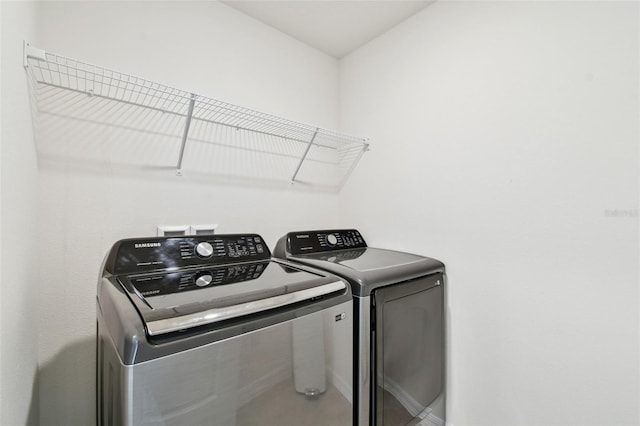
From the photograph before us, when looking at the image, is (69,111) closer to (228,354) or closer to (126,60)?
(126,60)

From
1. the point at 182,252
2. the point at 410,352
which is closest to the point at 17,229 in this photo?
the point at 182,252

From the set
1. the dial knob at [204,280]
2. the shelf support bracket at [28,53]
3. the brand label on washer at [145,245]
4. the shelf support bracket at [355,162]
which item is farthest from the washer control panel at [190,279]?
the shelf support bracket at [355,162]

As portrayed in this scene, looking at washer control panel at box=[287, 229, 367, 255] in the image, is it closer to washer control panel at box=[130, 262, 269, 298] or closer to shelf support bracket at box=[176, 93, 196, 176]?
washer control panel at box=[130, 262, 269, 298]

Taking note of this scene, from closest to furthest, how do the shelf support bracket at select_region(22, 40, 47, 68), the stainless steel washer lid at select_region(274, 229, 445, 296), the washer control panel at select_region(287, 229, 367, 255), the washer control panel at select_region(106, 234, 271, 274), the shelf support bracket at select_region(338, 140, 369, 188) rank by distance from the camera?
the shelf support bracket at select_region(22, 40, 47, 68) < the washer control panel at select_region(106, 234, 271, 274) < the stainless steel washer lid at select_region(274, 229, 445, 296) < the washer control panel at select_region(287, 229, 367, 255) < the shelf support bracket at select_region(338, 140, 369, 188)

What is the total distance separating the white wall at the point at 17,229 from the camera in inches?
25.6

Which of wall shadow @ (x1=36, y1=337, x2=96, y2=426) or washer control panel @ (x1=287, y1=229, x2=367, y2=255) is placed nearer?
wall shadow @ (x1=36, y1=337, x2=96, y2=426)

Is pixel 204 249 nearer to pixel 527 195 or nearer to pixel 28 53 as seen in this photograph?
pixel 28 53

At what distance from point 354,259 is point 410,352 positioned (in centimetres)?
50

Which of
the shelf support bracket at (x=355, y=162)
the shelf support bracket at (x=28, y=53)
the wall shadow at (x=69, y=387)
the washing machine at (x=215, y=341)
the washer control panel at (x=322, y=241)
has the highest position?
the shelf support bracket at (x=28, y=53)

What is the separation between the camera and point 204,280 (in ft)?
3.32

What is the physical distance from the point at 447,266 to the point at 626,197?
0.74 meters

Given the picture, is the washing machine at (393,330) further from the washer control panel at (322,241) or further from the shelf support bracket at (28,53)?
the shelf support bracket at (28,53)

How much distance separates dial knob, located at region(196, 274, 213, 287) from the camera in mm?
959

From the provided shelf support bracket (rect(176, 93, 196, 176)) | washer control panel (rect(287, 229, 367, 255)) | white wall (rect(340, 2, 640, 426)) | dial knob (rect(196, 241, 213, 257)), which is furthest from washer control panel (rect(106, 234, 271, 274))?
white wall (rect(340, 2, 640, 426))
